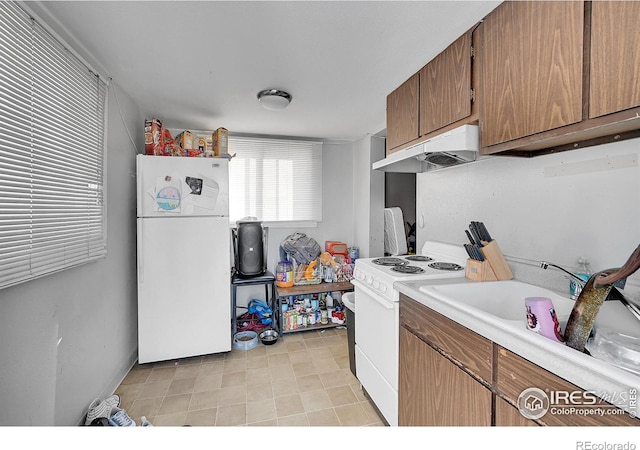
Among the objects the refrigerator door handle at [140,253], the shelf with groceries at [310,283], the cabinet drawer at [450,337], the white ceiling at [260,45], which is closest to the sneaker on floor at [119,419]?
the refrigerator door handle at [140,253]

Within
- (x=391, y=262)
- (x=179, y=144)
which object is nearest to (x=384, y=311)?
(x=391, y=262)

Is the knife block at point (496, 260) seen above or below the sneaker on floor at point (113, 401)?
above

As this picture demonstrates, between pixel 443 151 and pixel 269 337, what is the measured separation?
2.27m

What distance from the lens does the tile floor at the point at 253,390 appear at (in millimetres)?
1729

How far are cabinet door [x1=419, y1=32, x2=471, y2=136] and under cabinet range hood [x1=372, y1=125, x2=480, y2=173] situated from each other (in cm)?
11

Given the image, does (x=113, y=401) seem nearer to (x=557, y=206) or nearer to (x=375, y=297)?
(x=375, y=297)

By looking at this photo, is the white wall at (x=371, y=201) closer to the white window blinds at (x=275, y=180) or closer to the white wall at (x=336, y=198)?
the white wall at (x=336, y=198)

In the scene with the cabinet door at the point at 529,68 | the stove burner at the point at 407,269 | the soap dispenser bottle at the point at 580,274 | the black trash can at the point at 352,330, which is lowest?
the black trash can at the point at 352,330

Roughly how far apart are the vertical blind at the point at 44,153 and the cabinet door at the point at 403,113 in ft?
6.36

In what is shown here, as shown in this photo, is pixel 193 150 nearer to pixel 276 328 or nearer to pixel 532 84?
pixel 276 328

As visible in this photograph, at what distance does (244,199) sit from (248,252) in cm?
69

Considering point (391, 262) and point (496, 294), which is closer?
point (496, 294)

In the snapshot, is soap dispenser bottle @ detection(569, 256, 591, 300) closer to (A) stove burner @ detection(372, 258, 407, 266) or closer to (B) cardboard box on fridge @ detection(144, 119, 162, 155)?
(A) stove burner @ detection(372, 258, 407, 266)

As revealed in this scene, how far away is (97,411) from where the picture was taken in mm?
1616
